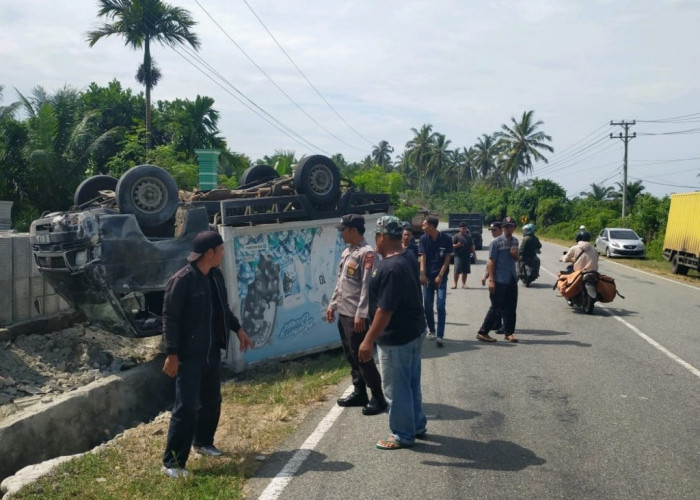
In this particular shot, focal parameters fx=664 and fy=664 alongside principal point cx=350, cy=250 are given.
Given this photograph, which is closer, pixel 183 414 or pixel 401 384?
pixel 183 414

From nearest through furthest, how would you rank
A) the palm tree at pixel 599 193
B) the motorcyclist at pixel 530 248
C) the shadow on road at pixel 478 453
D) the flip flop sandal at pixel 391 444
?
the shadow on road at pixel 478 453 < the flip flop sandal at pixel 391 444 < the motorcyclist at pixel 530 248 < the palm tree at pixel 599 193

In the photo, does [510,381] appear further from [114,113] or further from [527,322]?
[114,113]

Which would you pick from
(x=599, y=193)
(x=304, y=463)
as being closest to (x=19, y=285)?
(x=304, y=463)

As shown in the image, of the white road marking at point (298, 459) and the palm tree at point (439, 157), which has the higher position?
the palm tree at point (439, 157)

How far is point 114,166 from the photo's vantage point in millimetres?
26078

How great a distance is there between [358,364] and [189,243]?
3.02m

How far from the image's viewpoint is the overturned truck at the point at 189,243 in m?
7.54

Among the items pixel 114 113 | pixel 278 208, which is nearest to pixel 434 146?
pixel 114 113

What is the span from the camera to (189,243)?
823 centimetres

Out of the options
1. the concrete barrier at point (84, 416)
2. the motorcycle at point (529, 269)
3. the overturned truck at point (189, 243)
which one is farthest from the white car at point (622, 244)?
the concrete barrier at point (84, 416)

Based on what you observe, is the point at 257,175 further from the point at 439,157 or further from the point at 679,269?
the point at 439,157

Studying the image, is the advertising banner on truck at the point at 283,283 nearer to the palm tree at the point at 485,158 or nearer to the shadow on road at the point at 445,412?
the shadow on road at the point at 445,412

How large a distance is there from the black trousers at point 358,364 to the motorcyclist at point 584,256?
7414mm

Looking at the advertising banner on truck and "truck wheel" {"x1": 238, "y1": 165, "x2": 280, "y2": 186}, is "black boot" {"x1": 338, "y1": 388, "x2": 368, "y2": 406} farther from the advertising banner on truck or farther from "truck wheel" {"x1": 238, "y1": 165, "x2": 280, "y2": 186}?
"truck wheel" {"x1": 238, "y1": 165, "x2": 280, "y2": 186}
